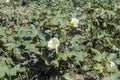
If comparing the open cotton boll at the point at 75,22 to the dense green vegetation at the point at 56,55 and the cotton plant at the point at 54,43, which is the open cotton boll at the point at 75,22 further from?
the cotton plant at the point at 54,43

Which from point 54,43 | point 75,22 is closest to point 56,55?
point 54,43

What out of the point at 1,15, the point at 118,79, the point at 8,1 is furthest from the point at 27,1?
the point at 118,79

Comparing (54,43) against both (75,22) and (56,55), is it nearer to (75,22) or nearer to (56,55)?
(56,55)

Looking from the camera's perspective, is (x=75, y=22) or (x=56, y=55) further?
(x=75, y=22)

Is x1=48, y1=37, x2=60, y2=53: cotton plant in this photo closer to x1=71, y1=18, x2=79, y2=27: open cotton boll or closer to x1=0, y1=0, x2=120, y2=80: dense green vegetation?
x1=0, y1=0, x2=120, y2=80: dense green vegetation

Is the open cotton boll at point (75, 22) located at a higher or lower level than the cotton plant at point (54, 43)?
higher

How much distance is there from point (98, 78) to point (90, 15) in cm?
103

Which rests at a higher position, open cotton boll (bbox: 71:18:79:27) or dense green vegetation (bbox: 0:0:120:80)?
open cotton boll (bbox: 71:18:79:27)

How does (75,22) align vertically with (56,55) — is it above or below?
above

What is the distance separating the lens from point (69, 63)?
2.82m

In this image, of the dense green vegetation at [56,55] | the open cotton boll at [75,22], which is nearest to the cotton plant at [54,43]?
the dense green vegetation at [56,55]

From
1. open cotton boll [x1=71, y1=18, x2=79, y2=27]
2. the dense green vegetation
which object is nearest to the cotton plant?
the dense green vegetation

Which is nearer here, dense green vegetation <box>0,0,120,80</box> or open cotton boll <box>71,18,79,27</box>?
dense green vegetation <box>0,0,120,80</box>

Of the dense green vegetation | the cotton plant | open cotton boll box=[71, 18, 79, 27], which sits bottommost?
the dense green vegetation
